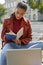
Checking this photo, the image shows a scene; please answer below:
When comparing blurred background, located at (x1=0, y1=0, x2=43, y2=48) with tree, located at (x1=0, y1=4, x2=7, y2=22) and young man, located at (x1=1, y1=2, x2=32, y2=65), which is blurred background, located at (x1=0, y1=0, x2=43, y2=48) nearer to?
tree, located at (x1=0, y1=4, x2=7, y2=22)

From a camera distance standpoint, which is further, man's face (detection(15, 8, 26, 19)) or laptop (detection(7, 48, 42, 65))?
man's face (detection(15, 8, 26, 19))

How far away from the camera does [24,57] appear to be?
1.56m

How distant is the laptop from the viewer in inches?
61.1

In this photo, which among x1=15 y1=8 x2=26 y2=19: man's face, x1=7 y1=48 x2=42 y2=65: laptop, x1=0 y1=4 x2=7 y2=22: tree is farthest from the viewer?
x1=0 y1=4 x2=7 y2=22: tree

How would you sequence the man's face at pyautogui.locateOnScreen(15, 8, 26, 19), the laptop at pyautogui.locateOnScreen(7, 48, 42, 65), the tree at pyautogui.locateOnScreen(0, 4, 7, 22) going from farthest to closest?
the tree at pyautogui.locateOnScreen(0, 4, 7, 22) → the man's face at pyautogui.locateOnScreen(15, 8, 26, 19) → the laptop at pyautogui.locateOnScreen(7, 48, 42, 65)

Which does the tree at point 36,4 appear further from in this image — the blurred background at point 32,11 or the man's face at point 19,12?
the man's face at point 19,12

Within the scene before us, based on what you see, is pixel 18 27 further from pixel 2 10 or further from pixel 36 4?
pixel 36 4

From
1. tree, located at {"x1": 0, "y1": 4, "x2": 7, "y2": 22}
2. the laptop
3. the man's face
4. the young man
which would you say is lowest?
the laptop

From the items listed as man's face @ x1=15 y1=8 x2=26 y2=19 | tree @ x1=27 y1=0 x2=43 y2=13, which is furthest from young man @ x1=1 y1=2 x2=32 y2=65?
tree @ x1=27 y1=0 x2=43 y2=13

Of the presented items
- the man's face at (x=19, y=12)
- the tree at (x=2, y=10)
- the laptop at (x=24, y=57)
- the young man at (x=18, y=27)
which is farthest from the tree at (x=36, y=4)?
the laptop at (x=24, y=57)

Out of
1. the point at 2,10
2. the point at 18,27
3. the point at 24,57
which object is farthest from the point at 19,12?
the point at 24,57

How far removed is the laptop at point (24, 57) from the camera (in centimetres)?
155

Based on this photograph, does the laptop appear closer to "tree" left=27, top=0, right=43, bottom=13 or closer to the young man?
the young man

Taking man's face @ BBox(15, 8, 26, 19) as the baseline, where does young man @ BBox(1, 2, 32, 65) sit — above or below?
below
